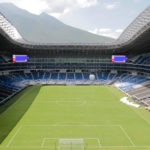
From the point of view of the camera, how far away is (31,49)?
11456 cm

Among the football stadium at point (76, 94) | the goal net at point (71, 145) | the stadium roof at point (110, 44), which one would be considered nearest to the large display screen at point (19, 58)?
the football stadium at point (76, 94)

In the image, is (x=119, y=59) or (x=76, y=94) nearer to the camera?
(x=76, y=94)

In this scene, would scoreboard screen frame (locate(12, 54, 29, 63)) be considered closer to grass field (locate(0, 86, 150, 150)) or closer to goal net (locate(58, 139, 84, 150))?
grass field (locate(0, 86, 150, 150))

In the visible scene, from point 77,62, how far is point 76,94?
35.9 metres

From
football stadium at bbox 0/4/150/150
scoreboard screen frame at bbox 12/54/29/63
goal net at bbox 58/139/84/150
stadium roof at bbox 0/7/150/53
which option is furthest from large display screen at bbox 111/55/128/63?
goal net at bbox 58/139/84/150

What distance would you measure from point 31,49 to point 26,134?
238ft

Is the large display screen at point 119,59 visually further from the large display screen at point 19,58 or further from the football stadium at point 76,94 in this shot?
the large display screen at point 19,58

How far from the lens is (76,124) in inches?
1987

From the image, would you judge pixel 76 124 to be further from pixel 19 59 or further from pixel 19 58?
pixel 19 58

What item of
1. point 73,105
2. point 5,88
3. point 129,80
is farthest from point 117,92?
point 5,88

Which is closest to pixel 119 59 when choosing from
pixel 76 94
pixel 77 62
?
pixel 77 62

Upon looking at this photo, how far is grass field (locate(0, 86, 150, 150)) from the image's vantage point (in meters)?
39.7

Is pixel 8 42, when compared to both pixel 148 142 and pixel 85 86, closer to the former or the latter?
pixel 85 86

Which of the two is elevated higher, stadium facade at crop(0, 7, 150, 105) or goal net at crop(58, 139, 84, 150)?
stadium facade at crop(0, 7, 150, 105)
